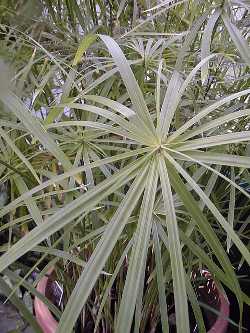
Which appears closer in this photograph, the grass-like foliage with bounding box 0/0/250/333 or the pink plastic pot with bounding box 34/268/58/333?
the grass-like foliage with bounding box 0/0/250/333

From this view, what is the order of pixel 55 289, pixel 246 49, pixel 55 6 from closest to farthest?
pixel 246 49, pixel 55 289, pixel 55 6

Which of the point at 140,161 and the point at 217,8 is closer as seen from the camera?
the point at 140,161

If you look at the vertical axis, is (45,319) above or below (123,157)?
below

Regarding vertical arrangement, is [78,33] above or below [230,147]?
above

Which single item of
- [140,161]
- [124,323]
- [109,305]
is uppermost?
[140,161]

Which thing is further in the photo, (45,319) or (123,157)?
(45,319)

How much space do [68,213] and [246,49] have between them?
13.7 inches

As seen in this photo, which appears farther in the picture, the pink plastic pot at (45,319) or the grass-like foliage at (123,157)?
the pink plastic pot at (45,319)

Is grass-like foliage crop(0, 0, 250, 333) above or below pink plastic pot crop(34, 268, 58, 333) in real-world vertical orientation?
above

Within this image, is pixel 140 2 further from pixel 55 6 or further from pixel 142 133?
pixel 142 133

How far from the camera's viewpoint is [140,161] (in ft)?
1.51

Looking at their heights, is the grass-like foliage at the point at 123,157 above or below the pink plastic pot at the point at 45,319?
above

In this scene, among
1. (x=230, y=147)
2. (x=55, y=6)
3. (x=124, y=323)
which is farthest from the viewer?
(x=55, y=6)

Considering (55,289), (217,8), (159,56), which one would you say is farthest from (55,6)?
(55,289)
